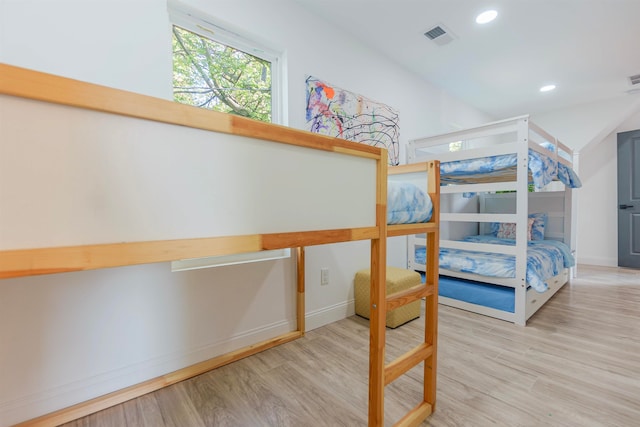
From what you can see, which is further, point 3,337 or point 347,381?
point 347,381

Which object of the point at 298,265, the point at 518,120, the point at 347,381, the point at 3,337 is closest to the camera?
the point at 3,337

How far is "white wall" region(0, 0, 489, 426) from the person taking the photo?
111 centimetres

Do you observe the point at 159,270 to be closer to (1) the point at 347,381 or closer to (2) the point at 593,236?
(1) the point at 347,381

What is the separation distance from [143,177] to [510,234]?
3.86 m

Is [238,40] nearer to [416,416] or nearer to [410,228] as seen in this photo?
[410,228]

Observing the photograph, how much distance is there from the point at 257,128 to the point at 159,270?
1.12 meters

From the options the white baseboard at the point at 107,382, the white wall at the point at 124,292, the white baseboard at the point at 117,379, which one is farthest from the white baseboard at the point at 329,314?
the white baseboard at the point at 107,382

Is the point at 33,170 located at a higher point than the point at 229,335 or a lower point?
higher

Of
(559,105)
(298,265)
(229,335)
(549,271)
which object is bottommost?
(229,335)

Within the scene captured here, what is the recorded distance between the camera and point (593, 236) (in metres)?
4.09

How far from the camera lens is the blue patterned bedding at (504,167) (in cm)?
210

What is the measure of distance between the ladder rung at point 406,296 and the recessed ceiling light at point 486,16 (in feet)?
6.98

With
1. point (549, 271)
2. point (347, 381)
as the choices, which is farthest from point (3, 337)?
point (549, 271)

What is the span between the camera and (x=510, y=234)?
3.31 meters
